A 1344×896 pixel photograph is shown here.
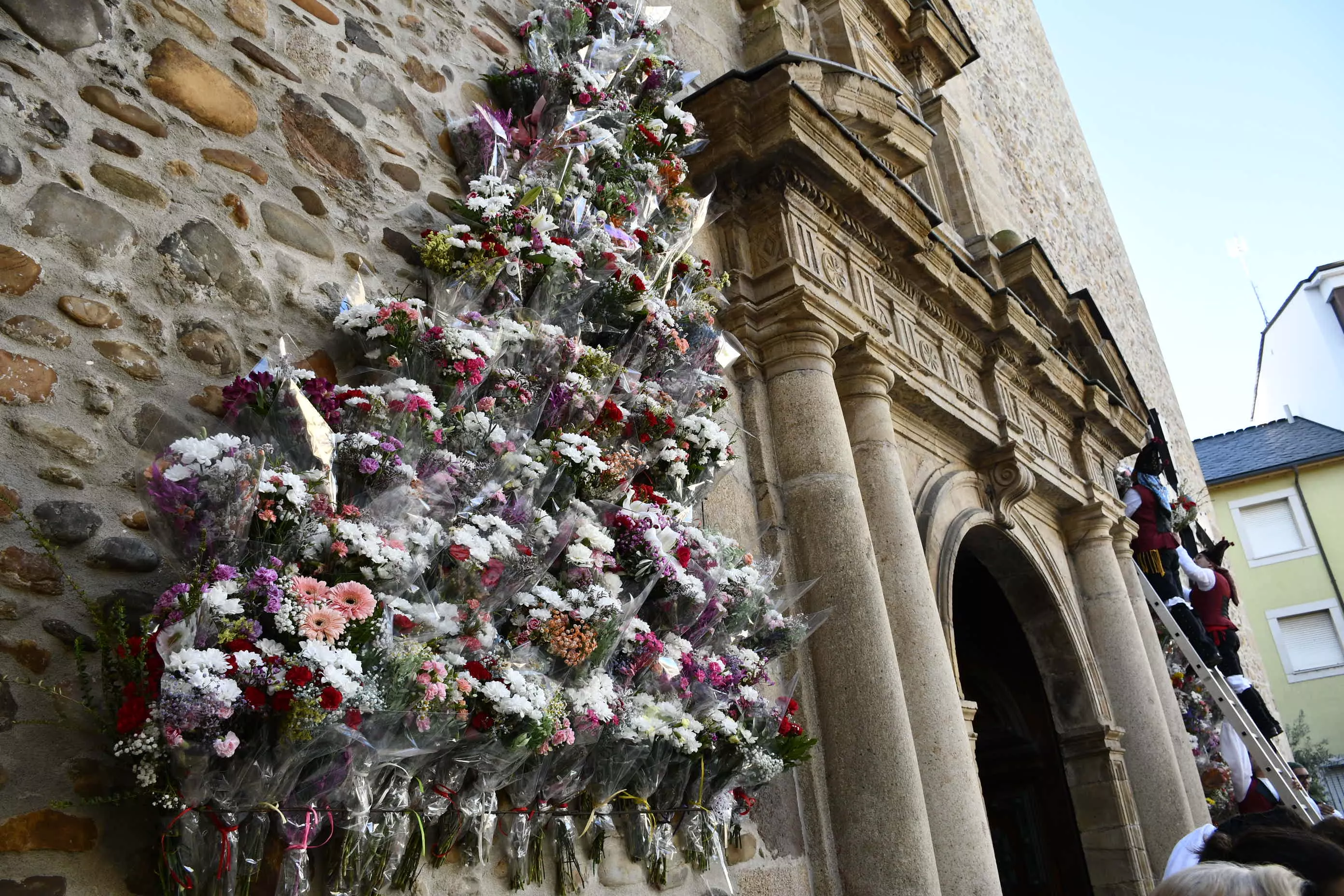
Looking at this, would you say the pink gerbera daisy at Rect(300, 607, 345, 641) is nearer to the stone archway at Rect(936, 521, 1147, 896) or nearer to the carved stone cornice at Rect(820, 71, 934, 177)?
the carved stone cornice at Rect(820, 71, 934, 177)

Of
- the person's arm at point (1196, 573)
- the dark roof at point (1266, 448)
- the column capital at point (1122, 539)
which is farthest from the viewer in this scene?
the dark roof at point (1266, 448)

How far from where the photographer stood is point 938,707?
4.30 m

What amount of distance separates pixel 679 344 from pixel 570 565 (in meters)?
1.13

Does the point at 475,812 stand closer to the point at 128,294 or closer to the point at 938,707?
the point at 128,294

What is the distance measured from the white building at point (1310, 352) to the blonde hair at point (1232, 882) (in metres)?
25.8

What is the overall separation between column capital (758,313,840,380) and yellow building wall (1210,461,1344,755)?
20.9 meters

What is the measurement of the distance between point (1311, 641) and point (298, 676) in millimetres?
25514

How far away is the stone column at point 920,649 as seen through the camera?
4.06 meters

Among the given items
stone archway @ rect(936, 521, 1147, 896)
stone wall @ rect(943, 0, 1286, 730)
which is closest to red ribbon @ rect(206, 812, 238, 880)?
stone archway @ rect(936, 521, 1147, 896)

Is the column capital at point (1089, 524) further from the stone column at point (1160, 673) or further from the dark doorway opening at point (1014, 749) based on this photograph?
the dark doorway opening at point (1014, 749)

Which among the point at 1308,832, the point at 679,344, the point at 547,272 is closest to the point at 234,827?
the point at 547,272

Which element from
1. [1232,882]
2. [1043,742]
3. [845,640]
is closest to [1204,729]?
[1043,742]

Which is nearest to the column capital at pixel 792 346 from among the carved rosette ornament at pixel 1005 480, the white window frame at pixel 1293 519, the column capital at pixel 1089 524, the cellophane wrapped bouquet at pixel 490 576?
the cellophane wrapped bouquet at pixel 490 576

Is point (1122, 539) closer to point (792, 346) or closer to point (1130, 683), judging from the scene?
point (1130, 683)
